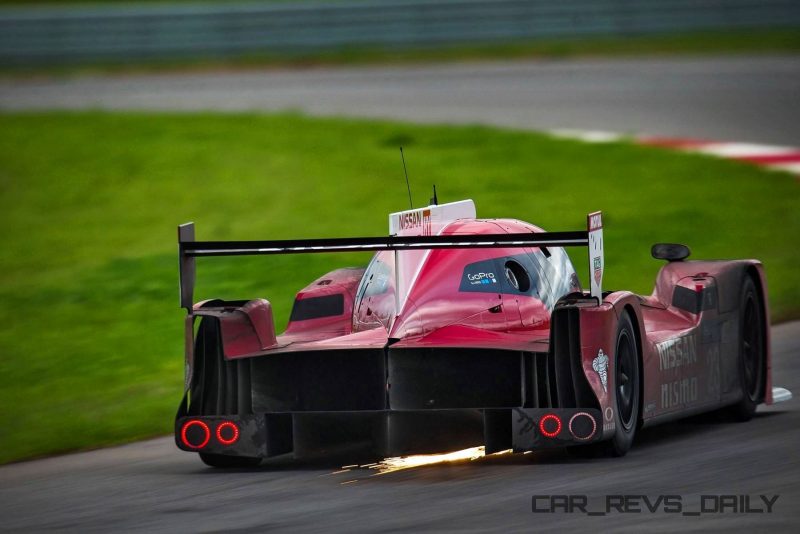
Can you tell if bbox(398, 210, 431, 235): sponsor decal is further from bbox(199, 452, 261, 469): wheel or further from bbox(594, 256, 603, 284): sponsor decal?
bbox(199, 452, 261, 469): wheel

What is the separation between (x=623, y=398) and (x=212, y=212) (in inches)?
414

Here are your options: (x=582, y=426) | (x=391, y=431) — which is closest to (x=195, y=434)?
(x=391, y=431)

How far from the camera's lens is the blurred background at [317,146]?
12.9 meters

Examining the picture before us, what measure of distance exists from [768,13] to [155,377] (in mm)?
19420

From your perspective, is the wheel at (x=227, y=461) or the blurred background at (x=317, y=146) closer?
the wheel at (x=227, y=461)

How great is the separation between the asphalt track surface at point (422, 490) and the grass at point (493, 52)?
64.3 feet

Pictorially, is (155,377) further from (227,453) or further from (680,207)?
(680,207)

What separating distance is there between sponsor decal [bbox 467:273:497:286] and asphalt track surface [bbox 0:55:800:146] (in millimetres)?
12087

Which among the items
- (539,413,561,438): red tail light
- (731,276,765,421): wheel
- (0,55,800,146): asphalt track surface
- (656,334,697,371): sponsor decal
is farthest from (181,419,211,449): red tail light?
(0,55,800,146): asphalt track surface

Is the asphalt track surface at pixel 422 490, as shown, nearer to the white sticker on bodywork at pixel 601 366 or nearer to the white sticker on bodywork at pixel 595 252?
the white sticker on bodywork at pixel 601 366

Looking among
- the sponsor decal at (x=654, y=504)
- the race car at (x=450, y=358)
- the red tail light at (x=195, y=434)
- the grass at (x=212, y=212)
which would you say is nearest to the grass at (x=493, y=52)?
the grass at (x=212, y=212)

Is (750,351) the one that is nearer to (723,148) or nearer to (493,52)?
(723,148)

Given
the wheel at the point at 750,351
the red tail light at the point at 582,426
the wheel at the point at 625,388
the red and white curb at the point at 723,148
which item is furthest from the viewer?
the red and white curb at the point at 723,148

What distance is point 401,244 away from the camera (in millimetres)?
7391
